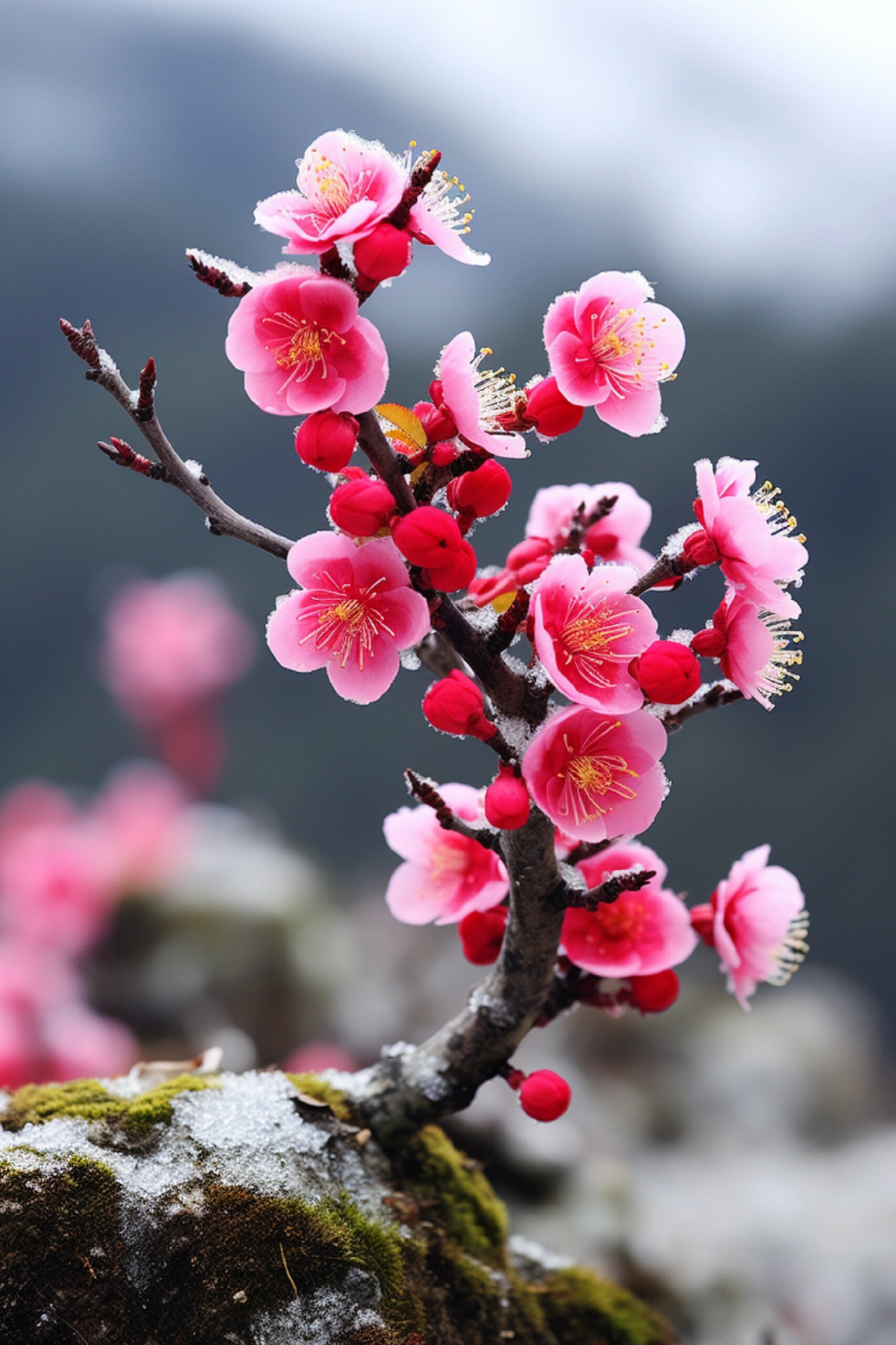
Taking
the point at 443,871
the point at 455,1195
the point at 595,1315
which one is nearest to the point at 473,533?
the point at 443,871

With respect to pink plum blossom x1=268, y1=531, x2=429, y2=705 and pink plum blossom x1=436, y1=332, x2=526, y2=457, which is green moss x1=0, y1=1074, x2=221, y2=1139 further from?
pink plum blossom x1=436, y1=332, x2=526, y2=457

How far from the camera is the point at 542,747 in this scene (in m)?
0.65

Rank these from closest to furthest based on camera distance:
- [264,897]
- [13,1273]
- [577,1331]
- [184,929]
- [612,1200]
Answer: [13,1273] < [577,1331] < [612,1200] < [184,929] < [264,897]

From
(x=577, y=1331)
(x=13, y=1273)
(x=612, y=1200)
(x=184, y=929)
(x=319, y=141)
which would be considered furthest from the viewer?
(x=184, y=929)

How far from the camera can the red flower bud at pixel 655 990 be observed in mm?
869

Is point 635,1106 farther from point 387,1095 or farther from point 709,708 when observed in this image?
point 709,708

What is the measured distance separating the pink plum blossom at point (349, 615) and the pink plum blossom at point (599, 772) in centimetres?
12

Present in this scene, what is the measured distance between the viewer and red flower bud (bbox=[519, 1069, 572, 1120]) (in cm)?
80

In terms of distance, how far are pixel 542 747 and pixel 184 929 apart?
1564mm

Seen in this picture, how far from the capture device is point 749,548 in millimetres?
624

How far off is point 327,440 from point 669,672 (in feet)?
0.85

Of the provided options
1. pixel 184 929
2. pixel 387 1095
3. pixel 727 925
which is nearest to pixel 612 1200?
pixel 387 1095

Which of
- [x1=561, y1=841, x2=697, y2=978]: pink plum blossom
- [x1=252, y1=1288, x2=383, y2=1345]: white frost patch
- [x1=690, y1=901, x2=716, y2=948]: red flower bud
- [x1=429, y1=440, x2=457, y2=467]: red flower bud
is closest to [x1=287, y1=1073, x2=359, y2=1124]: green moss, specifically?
[x1=252, y1=1288, x2=383, y2=1345]: white frost patch

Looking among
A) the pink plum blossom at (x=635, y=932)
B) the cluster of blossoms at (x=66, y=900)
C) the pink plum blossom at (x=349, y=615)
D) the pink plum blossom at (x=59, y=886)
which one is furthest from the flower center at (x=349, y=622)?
the pink plum blossom at (x=59, y=886)
